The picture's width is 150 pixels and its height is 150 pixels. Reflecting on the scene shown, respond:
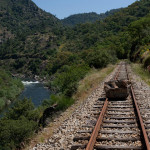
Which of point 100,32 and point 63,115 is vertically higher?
point 100,32

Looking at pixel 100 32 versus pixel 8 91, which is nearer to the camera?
pixel 8 91

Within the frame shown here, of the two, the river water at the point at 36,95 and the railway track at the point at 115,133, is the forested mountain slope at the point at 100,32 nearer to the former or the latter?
the river water at the point at 36,95

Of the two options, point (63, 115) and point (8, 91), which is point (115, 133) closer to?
point (63, 115)

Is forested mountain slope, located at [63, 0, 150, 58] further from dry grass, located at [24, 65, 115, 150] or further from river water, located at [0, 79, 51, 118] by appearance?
dry grass, located at [24, 65, 115, 150]

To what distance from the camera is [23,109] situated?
29156mm

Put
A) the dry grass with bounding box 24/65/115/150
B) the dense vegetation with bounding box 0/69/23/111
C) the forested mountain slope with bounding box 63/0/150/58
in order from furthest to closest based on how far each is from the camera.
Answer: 1. the forested mountain slope with bounding box 63/0/150/58
2. the dense vegetation with bounding box 0/69/23/111
3. the dry grass with bounding box 24/65/115/150

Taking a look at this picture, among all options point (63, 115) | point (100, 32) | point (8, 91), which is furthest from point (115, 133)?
point (100, 32)

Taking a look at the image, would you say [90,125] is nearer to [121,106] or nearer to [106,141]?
[106,141]

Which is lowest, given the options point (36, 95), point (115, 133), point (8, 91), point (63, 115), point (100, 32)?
point (36, 95)

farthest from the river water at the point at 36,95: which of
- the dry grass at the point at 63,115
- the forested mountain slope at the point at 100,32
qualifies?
the forested mountain slope at the point at 100,32

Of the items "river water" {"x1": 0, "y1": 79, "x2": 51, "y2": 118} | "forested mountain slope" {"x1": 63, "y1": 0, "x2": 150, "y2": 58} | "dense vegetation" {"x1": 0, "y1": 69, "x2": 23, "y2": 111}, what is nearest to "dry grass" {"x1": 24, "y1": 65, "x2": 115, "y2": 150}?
A: "river water" {"x1": 0, "y1": 79, "x2": 51, "y2": 118}

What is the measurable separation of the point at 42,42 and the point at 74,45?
3617cm

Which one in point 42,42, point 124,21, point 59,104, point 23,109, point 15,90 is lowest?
point 15,90

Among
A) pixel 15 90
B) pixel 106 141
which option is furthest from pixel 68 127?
pixel 15 90
